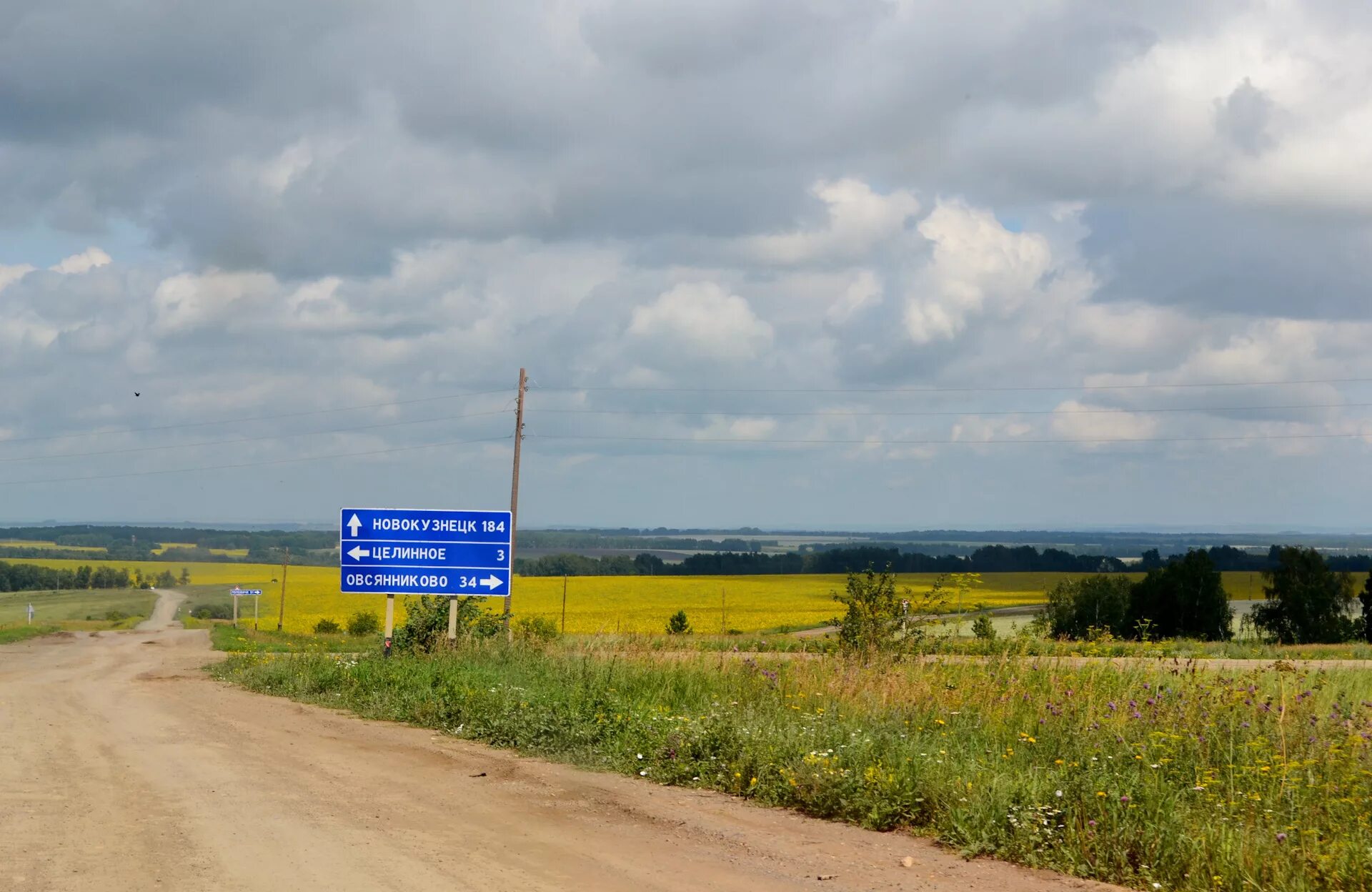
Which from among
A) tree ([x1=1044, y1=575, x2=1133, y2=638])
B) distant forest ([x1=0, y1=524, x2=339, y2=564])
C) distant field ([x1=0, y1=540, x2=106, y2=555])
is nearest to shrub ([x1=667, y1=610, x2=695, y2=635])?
tree ([x1=1044, y1=575, x2=1133, y2=638])

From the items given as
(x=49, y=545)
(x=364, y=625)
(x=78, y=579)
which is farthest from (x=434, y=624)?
(x=49, y=545)

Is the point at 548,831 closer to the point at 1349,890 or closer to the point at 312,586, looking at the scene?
the point at 1349,890

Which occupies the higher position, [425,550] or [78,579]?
[425,550]

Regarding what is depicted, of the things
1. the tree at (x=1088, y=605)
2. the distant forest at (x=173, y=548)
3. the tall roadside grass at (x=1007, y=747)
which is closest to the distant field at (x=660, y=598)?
the tree at (x=1088, y=605)

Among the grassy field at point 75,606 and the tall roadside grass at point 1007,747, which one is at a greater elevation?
the tall roadside grass at point 1007,747

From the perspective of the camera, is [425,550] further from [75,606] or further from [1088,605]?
[75,606]

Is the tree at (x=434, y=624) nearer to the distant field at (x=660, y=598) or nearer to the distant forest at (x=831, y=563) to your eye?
the distant field at (x=660, y=598)

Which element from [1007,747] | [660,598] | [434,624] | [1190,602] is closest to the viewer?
[1007,747]

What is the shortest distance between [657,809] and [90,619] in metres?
70.8

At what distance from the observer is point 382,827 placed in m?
8.95

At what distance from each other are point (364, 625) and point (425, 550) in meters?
34.5

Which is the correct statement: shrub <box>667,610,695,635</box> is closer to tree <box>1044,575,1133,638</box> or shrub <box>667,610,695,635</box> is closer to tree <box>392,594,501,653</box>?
tree <box>1044,575,1133,638</box>

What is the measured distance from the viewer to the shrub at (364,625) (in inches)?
2135

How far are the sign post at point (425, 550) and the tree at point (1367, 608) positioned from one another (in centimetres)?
4449
